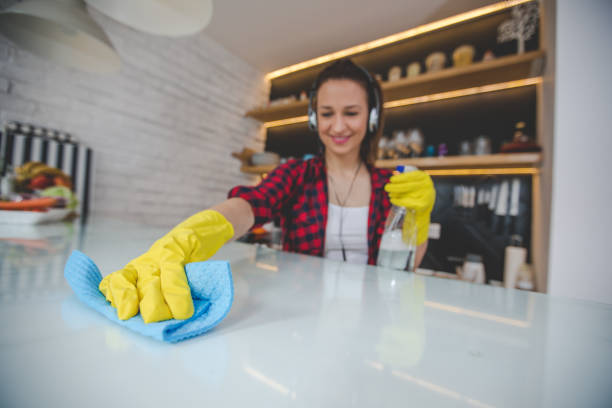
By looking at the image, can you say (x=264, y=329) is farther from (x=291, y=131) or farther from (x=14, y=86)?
(x=291, y=131)

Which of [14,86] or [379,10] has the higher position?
[379,10]

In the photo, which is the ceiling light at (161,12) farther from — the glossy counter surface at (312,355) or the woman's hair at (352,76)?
the glossy counter surface at (312,355)

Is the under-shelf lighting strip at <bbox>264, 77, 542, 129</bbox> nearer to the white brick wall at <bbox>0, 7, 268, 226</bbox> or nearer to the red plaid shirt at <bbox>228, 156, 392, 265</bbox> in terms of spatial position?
the red plaid shirt at <bbox>228, 156, 392, 265</bbox>

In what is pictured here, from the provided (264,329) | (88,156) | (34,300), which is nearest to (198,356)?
(264,329)

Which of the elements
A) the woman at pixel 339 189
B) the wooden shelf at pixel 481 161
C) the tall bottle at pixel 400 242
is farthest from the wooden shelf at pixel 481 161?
the tall bottle at pixel 400 242

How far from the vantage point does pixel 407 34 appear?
7.16 feet

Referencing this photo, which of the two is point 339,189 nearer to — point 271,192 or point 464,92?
point 271,192

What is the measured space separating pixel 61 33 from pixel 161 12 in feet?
1.79

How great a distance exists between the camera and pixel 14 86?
5.20 ft

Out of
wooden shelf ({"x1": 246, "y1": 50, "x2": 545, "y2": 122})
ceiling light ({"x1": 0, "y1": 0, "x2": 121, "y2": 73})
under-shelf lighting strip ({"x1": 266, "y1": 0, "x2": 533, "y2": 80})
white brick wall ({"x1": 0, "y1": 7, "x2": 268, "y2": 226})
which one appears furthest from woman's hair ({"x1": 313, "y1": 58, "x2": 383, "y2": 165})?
white brick wall ({"x1": 0, "y1": 7, "x2": 268, "y2": 226})

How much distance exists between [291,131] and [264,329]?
2.84m

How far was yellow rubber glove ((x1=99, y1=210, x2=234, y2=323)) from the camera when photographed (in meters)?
0.26

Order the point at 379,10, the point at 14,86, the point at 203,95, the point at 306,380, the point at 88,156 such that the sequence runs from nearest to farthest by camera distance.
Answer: the point at 306,380 < the point at 14,86 < the point at 88,156 < the point at 379,10 < the point at 203,95

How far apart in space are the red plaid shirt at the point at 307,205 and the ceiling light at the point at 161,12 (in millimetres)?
560
